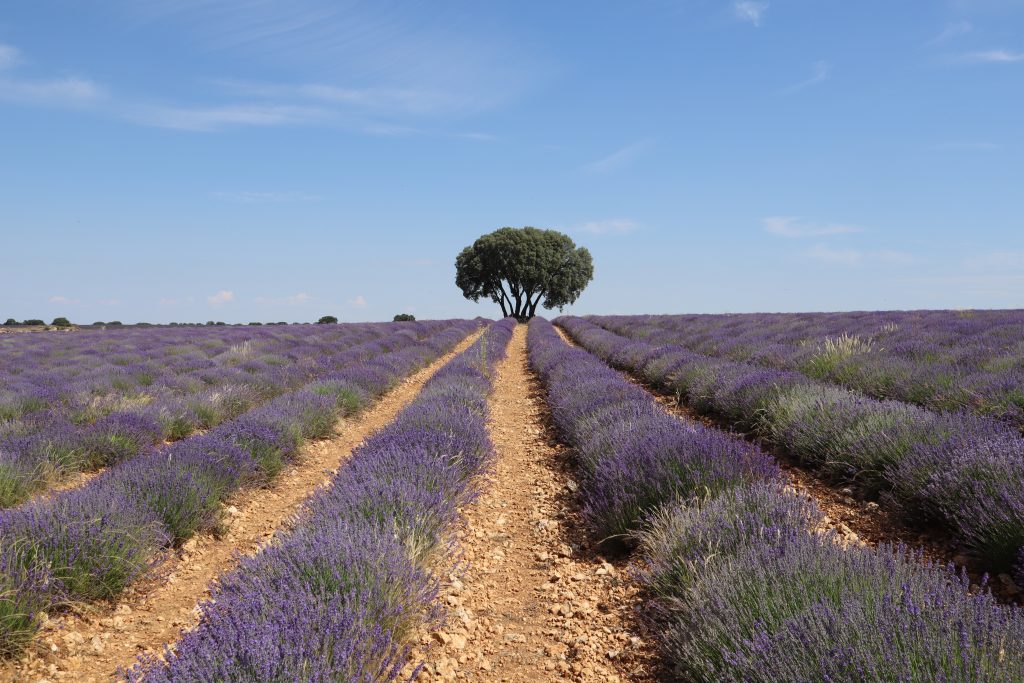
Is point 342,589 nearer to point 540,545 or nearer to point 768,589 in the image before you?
point 768,589

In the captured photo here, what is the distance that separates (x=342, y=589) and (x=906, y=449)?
4.00 meters

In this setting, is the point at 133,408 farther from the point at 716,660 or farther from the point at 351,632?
the point at 716,660

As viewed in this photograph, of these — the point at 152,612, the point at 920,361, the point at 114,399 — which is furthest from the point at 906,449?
the point at 114,399

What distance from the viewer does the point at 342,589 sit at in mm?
2430

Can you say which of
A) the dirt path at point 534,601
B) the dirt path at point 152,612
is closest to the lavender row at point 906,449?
the dirt path at point 534,601

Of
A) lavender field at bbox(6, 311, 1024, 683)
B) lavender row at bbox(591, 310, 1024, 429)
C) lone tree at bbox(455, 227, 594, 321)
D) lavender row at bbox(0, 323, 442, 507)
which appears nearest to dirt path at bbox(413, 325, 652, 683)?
lavender field at bbox(6, 311, 1024, 683)

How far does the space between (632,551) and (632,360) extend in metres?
9.55

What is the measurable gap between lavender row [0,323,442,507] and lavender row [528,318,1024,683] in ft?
16.3

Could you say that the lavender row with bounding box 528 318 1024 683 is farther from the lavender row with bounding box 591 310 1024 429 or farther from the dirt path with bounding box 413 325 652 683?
the lavender row with bounding box 591 310 1024 429

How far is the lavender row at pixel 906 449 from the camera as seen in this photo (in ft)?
9.91

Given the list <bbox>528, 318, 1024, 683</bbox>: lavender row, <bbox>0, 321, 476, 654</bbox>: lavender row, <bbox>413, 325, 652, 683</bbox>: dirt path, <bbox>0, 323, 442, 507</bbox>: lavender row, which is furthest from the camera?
<bbox>0, 323, 442, 507</bbox>: lavender row

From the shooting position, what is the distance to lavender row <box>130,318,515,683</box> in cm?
188

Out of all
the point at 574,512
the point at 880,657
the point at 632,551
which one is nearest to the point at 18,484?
the point at 574,512

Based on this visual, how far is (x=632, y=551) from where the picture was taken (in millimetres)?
3695
